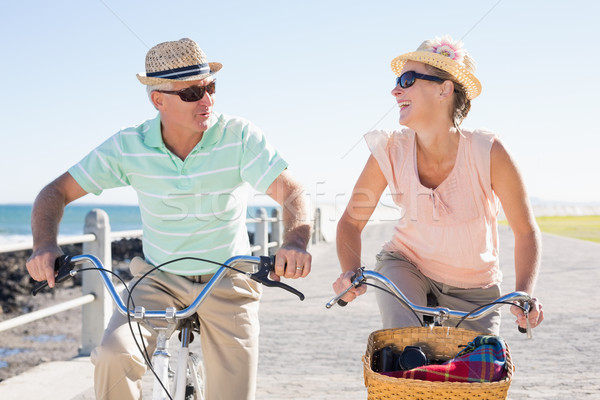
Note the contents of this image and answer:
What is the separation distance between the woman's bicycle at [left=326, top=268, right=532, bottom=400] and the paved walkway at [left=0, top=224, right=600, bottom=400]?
9.10 ft

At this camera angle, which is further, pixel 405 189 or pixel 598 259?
pixel 598 259

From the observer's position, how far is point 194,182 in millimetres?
3311

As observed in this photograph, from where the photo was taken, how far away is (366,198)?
348 cm

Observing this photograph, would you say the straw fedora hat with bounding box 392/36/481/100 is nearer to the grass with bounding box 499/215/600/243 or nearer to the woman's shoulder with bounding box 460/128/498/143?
the woman's shoulder with bounding box 460/128/498/143

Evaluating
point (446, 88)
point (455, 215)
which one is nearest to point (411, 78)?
point (446, 88)

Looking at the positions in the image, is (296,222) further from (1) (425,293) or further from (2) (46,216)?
(2) (46,216)

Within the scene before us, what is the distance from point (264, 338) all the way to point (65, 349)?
4.41 meters

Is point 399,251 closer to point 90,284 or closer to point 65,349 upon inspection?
point 90,284

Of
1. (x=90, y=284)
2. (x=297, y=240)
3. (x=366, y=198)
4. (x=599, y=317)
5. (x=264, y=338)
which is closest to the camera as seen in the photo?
(x=297, y=240)

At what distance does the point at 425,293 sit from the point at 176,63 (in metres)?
1.63

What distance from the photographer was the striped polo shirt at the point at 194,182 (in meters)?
3.31

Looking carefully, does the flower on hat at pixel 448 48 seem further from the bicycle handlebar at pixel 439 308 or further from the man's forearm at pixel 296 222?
the bicycle handlebar at pixel 439 308

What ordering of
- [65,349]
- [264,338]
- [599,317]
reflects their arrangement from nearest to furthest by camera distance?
[264,338] → [599,317] → [65,349]

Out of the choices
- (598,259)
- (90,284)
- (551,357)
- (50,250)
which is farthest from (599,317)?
(598,259)
